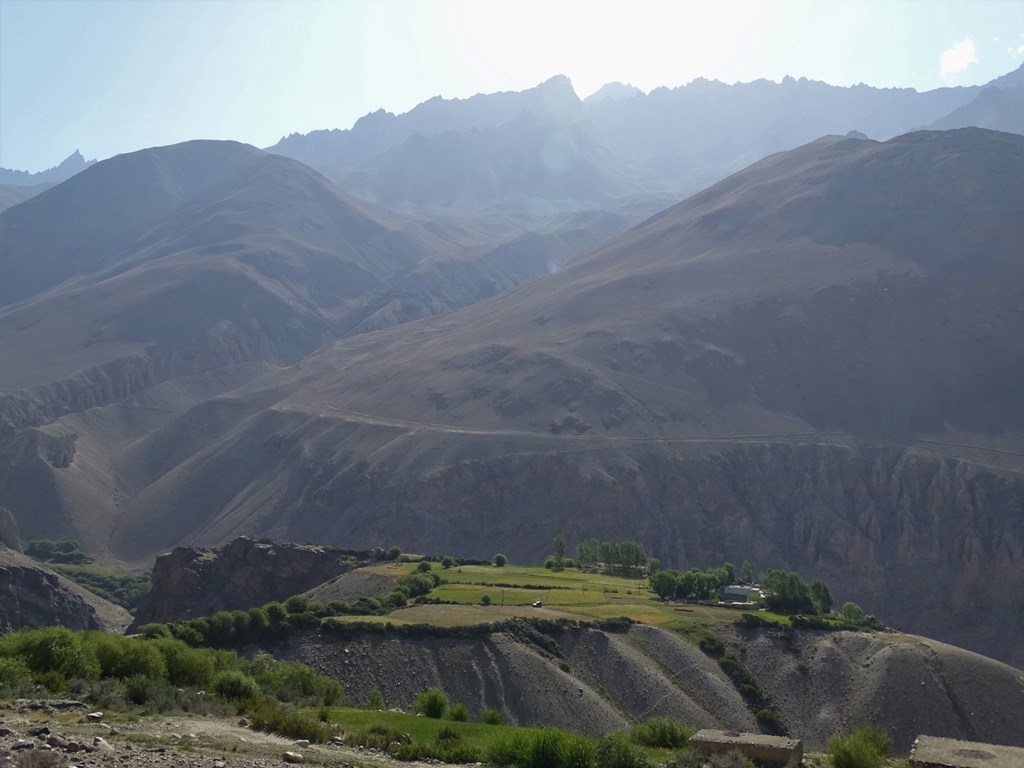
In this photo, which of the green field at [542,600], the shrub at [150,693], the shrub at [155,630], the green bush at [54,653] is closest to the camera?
the shrub at [150,693]

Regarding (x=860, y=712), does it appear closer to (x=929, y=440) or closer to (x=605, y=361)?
(x=929, y=440)

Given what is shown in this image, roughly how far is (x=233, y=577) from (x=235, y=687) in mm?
52593

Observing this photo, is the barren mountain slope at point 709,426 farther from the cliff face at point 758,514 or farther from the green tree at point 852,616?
the green tree at point 852,616

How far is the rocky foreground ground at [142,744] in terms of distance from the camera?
659 inches

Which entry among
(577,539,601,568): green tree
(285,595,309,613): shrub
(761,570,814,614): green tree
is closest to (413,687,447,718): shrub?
(285,595,309,613): shrub

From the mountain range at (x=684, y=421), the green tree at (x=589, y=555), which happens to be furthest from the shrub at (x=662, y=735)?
the mountain range at (x=684, y=421)

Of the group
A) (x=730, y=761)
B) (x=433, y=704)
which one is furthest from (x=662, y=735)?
(x=433, y=704)

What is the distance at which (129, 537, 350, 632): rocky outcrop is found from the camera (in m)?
75.6

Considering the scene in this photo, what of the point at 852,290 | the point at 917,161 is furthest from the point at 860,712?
the point at 917,161

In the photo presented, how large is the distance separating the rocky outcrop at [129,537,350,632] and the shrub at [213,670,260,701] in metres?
44.8

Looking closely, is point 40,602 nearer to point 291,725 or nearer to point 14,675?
point 14,675

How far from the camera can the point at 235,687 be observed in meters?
28.1

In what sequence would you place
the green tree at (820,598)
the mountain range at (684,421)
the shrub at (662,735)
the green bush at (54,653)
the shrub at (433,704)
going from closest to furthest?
1. the shrub at (662,735)
2. the green bush at (54,653)
3. the shrub at (433,704)
4. the green tree at (820,598)
5. the mountain range at (684,421)

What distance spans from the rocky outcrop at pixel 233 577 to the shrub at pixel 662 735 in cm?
5043
